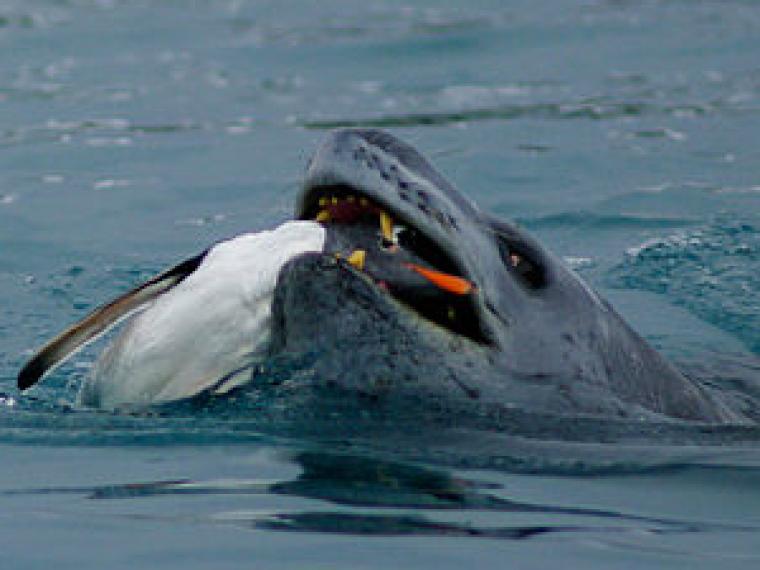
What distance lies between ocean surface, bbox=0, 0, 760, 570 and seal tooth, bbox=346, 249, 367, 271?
361 mm

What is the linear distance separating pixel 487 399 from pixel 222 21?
9269 mm

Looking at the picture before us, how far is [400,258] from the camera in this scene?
414cm

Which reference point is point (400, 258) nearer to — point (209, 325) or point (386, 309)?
point (386, 309)

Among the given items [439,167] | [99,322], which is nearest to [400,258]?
[99,322]

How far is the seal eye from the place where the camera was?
4469mm

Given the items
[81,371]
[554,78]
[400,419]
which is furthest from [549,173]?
[400,419]

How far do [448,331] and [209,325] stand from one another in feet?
1.94

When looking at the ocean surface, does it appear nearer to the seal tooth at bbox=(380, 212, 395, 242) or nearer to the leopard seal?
the leopard seal

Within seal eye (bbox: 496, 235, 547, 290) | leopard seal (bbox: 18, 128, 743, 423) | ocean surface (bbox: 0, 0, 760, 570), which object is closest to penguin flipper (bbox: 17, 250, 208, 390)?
leopard seal (bbox: 18, 128, 743, 423)

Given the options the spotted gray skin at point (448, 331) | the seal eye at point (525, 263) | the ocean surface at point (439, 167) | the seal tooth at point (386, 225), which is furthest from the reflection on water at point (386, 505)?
the seal eye at point (525, 263)

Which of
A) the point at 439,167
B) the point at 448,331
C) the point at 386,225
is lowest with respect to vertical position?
the point at 448,331

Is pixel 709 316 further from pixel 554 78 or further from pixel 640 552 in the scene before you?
pixel 554 78

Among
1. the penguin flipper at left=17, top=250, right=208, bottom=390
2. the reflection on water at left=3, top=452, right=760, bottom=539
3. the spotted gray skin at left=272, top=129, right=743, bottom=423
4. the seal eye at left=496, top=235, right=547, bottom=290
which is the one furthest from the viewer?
the seal eye at left=496, top=235, right=547, bottom=290

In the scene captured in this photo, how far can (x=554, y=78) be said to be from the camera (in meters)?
11.2
